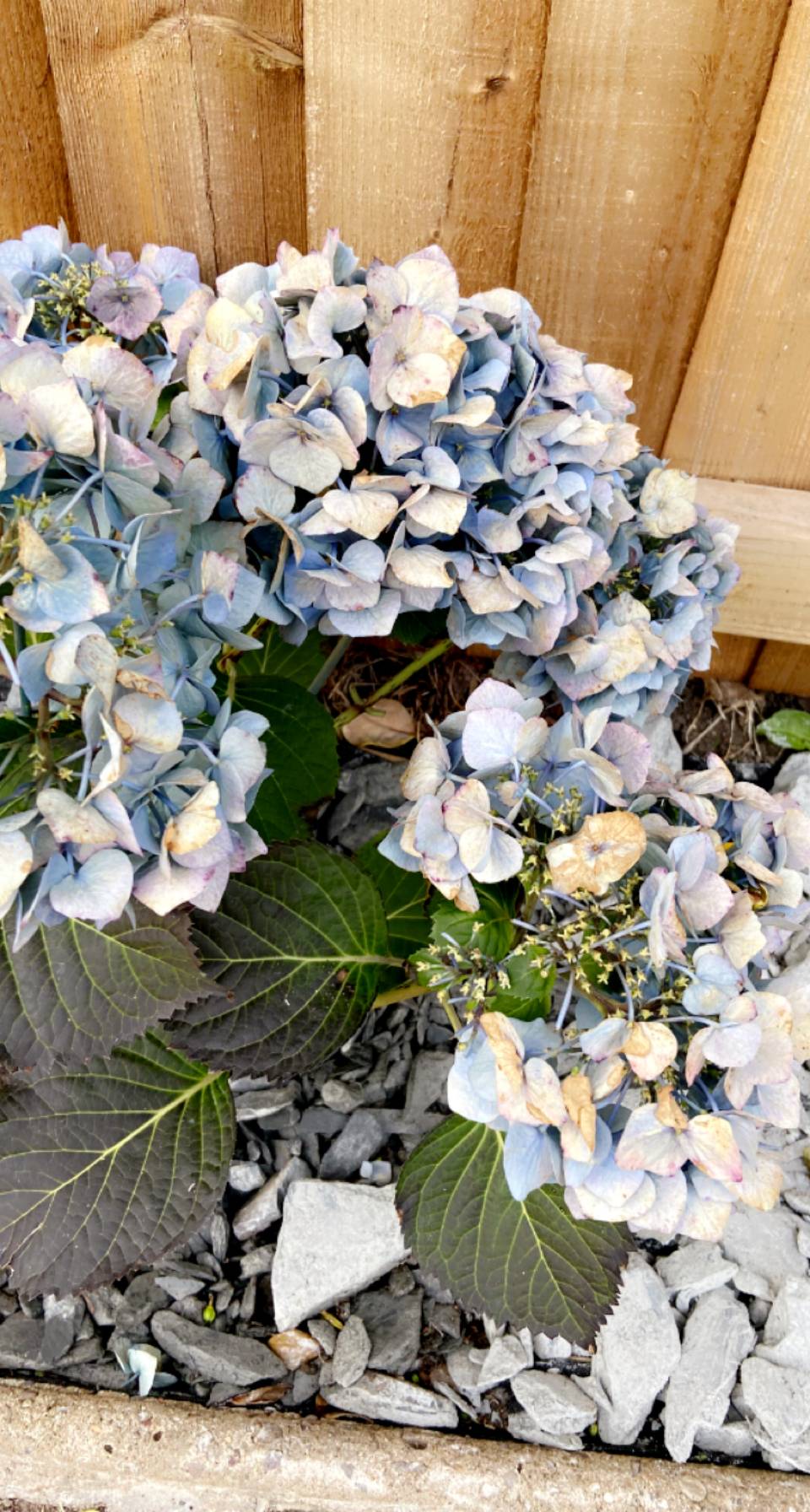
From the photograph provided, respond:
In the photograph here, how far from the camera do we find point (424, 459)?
2.91 ft

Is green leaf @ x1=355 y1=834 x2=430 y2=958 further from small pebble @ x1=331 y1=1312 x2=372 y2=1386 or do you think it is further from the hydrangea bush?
small pebble @ x1=331 y1=1312 x2=372 y2=1386

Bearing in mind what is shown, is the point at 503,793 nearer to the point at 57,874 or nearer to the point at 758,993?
the point at 758,993

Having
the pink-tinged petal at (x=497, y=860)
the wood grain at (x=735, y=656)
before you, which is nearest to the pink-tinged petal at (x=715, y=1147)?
the pink-tinged petal at (x=497, y=860)

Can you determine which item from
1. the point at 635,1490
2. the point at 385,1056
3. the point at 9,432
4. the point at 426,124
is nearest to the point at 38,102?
the point at 426,124

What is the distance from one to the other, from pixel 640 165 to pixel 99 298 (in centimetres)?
67

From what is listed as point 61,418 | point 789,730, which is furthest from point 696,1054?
point 789,730

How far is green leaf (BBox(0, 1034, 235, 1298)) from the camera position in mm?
981

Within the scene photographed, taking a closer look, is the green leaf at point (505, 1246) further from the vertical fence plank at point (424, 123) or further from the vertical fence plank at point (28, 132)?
the vertical fence plank at point (28, 132)

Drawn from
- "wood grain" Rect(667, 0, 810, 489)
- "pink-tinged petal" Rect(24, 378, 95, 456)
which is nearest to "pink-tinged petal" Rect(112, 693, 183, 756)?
"pink-tinged petal" Rect(24, 378, 95, 456)

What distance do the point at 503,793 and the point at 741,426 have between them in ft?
2.94

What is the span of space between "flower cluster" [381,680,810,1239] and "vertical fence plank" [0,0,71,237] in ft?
3.01

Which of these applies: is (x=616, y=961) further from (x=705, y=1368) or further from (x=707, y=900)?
(x=705, y=1368)

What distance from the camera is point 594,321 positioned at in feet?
4.57

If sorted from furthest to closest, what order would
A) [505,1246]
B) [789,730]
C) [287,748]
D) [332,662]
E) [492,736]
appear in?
[789,730] → [332,662] → [287,748] → [505,1246] → [492,736]
